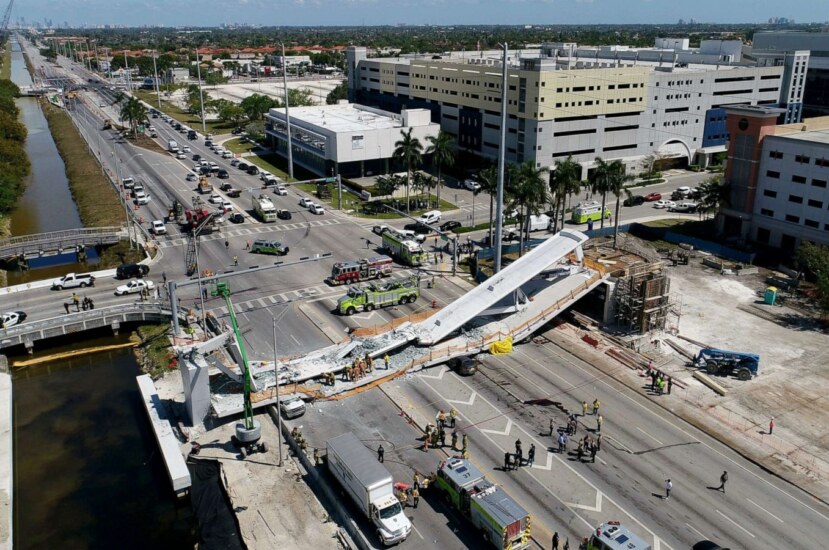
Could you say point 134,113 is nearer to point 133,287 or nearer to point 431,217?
point 431,217

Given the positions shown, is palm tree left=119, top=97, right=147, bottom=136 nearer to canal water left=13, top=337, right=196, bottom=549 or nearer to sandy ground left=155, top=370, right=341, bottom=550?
canal water left=13, top=337, right=196, bottom=549

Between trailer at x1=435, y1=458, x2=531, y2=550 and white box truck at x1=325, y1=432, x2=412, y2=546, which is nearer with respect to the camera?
trailer at x1=435, y1=458, x2=531, y2=550

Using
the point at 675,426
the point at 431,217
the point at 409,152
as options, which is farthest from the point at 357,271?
the point at 675,426

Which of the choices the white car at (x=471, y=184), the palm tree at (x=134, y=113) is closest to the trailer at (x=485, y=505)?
the white car at (x=471, y=184)

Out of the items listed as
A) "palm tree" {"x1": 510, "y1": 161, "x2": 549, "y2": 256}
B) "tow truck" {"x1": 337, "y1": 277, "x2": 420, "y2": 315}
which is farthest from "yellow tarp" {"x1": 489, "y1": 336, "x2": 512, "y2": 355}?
"palm tree" {"x1": 510, "y1": 161, "x2": 549, "y2": 256}

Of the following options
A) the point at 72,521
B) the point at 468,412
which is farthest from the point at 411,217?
the point at 72,521

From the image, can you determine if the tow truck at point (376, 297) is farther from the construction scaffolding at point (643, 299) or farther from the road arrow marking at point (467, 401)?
the construction scaffolding at point (643, 299)
